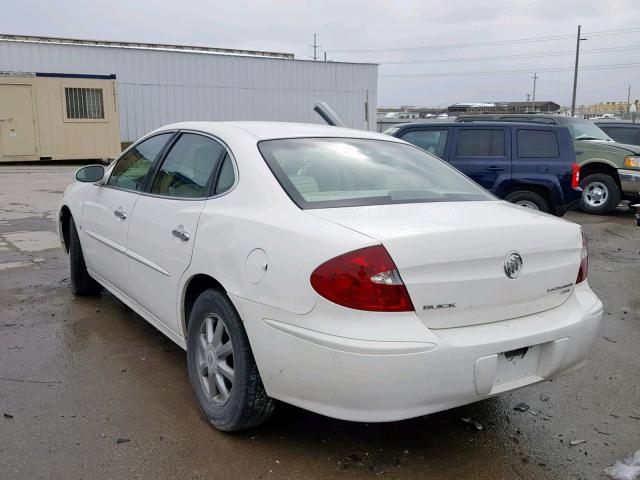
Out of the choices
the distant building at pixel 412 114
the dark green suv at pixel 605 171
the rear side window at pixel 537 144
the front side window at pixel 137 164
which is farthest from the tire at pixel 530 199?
the distant building at pixel 412 114

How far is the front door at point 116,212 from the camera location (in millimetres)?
4047

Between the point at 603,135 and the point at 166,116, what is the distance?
1573 centimetres

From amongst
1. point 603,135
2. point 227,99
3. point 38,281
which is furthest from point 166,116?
point 38,281

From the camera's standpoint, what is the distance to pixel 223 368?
3.00 meters

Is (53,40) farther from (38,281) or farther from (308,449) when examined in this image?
(308,449)

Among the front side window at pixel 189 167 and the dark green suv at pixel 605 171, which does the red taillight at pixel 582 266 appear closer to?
the front side window at pixel 189 167

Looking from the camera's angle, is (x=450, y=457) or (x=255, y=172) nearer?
(x=450, y=457)

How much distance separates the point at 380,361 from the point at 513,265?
2.56 ft

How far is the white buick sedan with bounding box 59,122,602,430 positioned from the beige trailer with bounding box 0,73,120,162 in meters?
16.5

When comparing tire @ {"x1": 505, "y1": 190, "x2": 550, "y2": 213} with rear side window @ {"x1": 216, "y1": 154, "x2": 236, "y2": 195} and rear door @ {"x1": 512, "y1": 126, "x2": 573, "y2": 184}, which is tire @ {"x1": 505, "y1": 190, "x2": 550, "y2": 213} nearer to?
rear door @ {"x1": 512, "y1": 126, "x2": 573, "y2": 184}

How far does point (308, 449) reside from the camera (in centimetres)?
291

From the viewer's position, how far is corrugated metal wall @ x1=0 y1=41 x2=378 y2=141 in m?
20.6

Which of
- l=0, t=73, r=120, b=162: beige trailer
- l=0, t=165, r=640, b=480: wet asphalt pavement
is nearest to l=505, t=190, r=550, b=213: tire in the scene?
l=0, t=165, r=640, b=480: wet asphalt pavement

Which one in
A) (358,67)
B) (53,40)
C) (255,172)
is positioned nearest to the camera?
(255,172)
